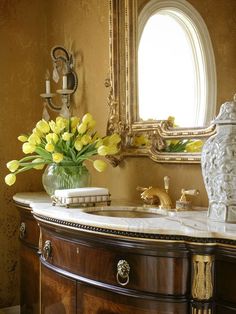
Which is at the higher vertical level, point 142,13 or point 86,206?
point 142,13

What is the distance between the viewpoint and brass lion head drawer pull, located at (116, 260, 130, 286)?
1.27m

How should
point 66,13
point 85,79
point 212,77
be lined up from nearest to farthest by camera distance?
point 212,77
point 85,79
point 66,13

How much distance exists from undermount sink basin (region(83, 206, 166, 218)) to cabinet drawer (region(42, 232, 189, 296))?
201 millimetres

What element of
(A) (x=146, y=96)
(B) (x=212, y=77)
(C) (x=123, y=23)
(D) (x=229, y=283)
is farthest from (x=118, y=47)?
(D) (x=229, y=283)

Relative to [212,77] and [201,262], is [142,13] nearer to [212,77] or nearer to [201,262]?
[212,77]

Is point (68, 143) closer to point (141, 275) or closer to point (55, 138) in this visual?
point (55, 138)

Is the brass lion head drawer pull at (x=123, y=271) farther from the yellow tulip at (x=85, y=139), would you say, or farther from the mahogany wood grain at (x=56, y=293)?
the yellow tulip at (x=85, y=139)

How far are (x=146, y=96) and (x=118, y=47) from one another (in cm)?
31

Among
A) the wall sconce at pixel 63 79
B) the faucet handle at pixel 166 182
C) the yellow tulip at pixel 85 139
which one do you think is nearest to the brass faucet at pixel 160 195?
the faucet handle at pixel 166 182

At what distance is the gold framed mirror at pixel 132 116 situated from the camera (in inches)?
69.1

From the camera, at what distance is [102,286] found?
135cm

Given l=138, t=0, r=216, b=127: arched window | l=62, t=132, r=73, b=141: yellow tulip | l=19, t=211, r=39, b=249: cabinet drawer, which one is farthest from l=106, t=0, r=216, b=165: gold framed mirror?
l=19, t=211, r=39, b=249: cabinet drawer

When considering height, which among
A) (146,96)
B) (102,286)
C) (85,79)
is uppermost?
(85,79)

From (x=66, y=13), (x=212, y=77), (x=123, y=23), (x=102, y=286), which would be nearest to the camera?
(x=102, y=286)
